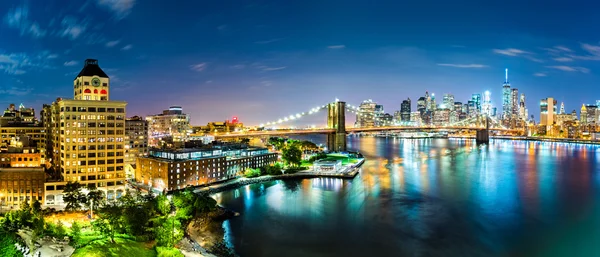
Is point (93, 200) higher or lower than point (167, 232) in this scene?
higher

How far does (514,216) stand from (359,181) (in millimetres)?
9073

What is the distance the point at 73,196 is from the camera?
13.8 m

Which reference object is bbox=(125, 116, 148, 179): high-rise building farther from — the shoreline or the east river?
the east river

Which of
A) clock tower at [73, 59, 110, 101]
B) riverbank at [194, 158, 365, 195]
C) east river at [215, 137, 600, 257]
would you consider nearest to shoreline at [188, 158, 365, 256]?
riverbank at [194, 158, 365, 195]

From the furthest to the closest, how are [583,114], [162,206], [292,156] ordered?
[583,114] < [292,156] < [162,206]

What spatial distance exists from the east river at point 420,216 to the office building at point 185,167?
6.46ft

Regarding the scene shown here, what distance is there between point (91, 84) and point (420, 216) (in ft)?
47.8

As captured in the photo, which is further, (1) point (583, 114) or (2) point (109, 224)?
(1) point (583, 114)

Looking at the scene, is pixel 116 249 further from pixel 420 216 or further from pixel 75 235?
pixel 420 216

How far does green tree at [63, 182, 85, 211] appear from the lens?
13.5 m

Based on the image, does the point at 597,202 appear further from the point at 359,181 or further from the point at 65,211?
the point at 65,211

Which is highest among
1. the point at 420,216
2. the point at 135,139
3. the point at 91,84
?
the point at 91,84

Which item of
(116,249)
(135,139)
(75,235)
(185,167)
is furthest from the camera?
(135,139)

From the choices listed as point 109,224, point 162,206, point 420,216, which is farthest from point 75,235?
point 420,216
